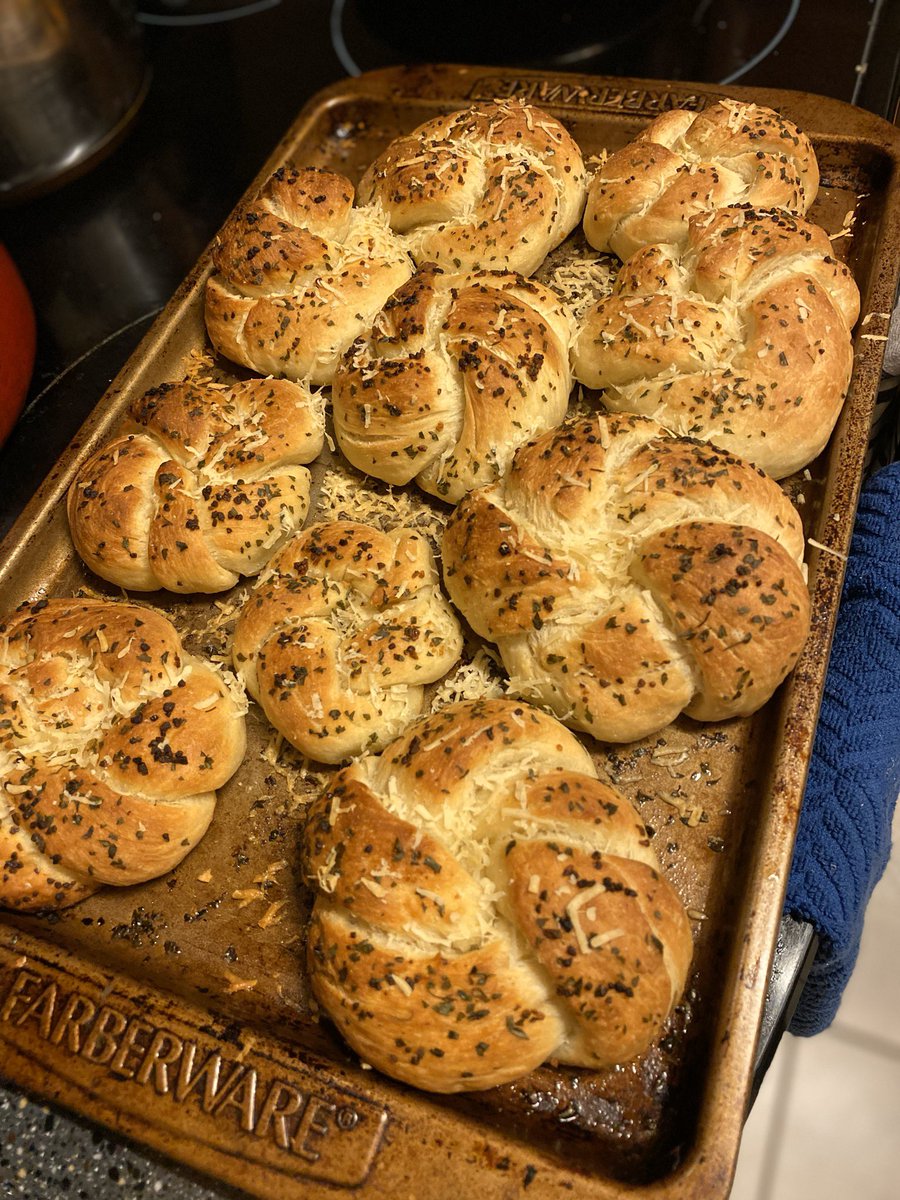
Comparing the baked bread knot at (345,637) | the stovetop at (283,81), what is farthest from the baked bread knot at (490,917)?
the stovetop at (283,81)

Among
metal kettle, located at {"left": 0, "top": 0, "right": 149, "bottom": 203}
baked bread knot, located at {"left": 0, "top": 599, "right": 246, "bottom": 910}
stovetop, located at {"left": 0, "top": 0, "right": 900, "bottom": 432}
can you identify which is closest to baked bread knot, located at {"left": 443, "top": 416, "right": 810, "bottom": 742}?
baked bread knot, located at {"left": 0, "top": 599, "right": 246, "bottom": 910}

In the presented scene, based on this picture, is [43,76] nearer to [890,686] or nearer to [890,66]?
[890,66]

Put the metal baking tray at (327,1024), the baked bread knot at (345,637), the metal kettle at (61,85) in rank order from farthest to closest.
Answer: the metal kettle at (61,85) → the baked bread knot at (345,637) → the metal baking tray at (327,1024)

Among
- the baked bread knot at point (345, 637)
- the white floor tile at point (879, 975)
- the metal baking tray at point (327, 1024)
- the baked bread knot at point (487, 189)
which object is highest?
the baked bread knot at point (487, 189)

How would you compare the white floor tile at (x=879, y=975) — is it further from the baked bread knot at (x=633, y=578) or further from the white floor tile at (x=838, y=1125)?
the baked bread knot at (x=633, y=578)

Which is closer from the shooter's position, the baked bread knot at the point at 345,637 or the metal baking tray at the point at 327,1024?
the metal baking tray at the point at 327,1024

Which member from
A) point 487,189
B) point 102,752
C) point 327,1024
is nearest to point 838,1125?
point 327,1024

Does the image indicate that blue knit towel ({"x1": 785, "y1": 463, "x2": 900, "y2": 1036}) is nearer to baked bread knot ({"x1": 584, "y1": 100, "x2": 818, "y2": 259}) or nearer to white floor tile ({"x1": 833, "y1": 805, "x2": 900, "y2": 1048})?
baked bread knot ({"x1": 584, "y1": 100, "x2": 818, "y2": 259})

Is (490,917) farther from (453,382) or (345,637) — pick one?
(453,382)
